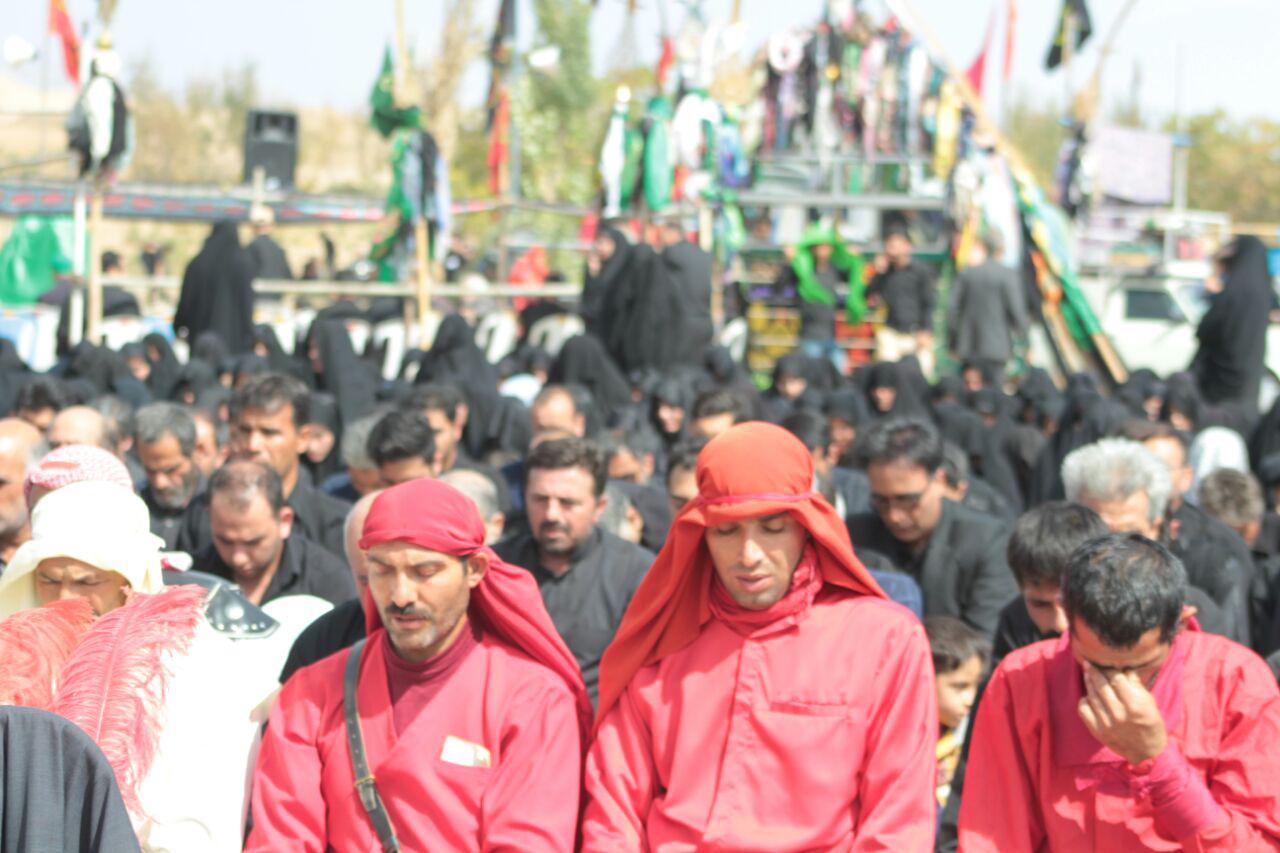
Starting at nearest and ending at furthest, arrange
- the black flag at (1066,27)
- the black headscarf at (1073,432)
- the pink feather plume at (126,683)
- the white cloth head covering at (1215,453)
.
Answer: the pink feather plume at (126,683) < the white cloth head covering at (1215,453) < the black headscarf at (1073,432) < the black flag at (1066,27)

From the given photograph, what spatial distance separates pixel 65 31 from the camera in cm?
1494

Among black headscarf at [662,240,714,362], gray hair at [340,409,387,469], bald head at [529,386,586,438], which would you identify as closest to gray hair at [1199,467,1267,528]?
bald head at [529,386,586,438]

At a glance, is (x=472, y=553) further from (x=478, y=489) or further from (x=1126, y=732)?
(x=478, y=489)

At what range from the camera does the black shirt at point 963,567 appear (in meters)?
6.21

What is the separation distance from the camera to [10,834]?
2.84m

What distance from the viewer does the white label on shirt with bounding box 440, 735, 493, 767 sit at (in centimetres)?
392

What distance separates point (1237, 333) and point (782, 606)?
10249 millimetres

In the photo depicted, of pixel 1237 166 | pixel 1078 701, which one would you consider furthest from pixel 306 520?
pixel 1237 166

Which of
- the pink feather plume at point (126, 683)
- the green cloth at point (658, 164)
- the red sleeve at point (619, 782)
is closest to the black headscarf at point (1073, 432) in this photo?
the red sleeve at point (619, 782)

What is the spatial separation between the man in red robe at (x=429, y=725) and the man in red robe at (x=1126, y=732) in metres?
0.89

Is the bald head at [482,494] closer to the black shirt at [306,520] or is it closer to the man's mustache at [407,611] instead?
the black shirt at [306,520]

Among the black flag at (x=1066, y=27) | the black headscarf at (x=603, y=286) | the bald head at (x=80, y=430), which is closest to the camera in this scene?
the bald head at (x=80, y=430)

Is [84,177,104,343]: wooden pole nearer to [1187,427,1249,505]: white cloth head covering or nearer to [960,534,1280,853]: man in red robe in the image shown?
[1187,427,1249,505]: white cloth head covering

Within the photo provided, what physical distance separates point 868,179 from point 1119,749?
52.9 feet
